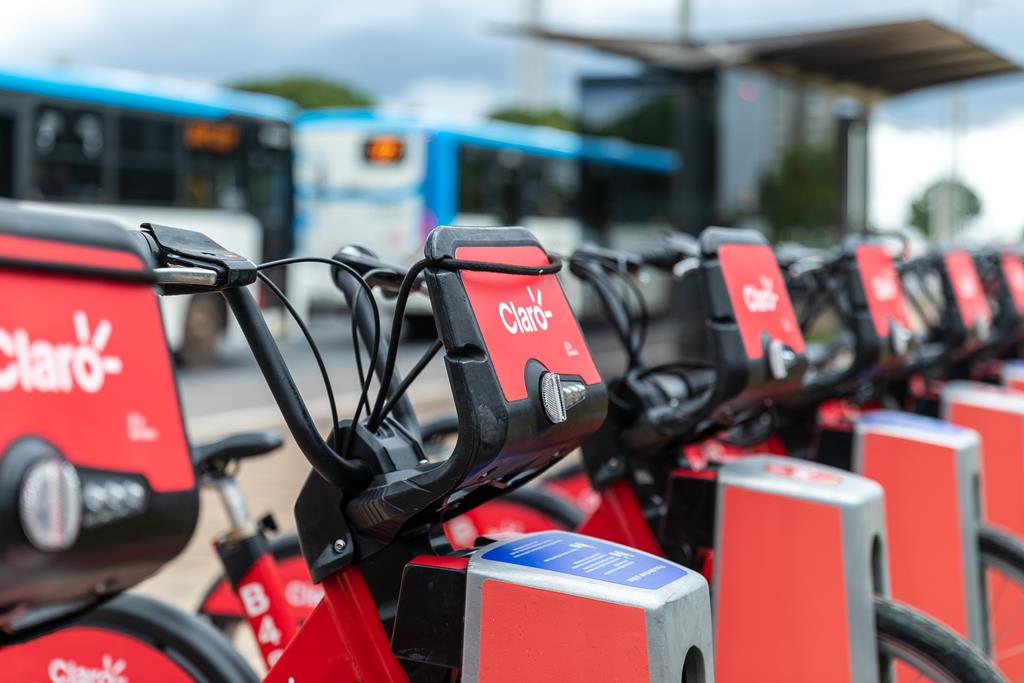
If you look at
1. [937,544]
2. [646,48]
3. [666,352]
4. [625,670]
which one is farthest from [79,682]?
[666,352]

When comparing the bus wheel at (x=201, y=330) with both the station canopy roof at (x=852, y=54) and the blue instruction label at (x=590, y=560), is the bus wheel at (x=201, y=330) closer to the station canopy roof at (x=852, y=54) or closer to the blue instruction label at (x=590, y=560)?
the station canopy roof at (x=852, y=54)

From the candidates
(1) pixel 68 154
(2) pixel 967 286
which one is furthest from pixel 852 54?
(1) pixel 68 154

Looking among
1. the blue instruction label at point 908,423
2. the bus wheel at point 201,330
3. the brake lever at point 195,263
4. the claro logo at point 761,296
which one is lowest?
the bus wheel at point 201,330

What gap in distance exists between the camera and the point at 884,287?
3.59 meters

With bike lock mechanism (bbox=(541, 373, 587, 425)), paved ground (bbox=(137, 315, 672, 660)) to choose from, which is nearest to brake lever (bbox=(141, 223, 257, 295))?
bike lock mechanism (bbox=(541, 373, 587, 425))

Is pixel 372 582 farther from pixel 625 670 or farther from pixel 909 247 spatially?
pixel 909 247

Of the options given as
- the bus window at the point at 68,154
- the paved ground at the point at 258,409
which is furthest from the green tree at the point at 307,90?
the bus window at the point at 68,154

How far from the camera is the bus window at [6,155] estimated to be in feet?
37.9

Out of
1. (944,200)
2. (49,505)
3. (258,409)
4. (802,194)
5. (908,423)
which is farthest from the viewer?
(944,200)

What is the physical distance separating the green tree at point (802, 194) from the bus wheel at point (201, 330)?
248 inches

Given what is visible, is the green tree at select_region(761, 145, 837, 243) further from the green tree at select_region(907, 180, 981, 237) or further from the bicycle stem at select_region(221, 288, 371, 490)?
the bicycle stem at select_region(221, 288, 371, 490)

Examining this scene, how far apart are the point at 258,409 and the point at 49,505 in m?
10.2

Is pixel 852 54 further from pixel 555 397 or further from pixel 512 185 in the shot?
pixel 555 397

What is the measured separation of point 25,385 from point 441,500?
0.75m
